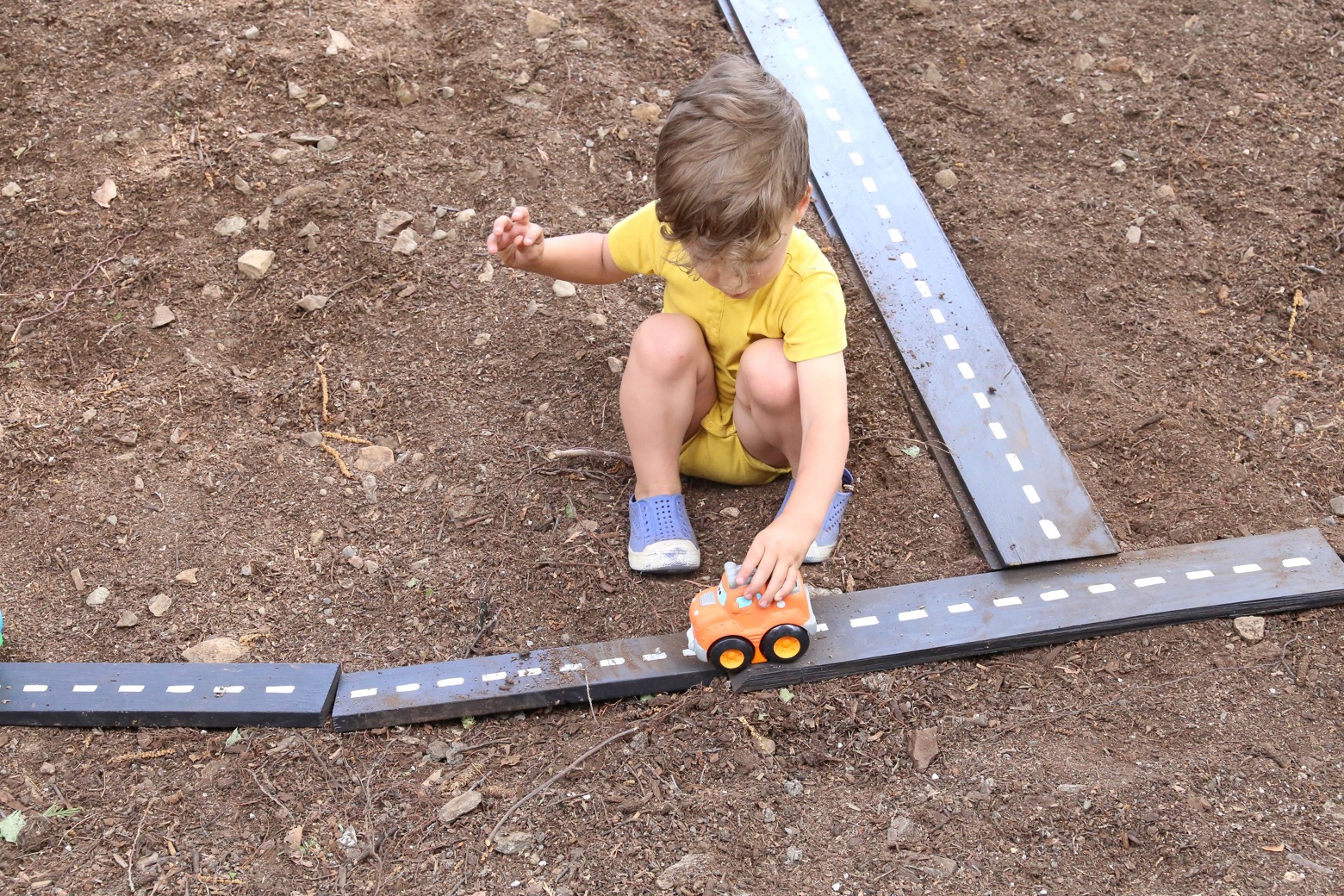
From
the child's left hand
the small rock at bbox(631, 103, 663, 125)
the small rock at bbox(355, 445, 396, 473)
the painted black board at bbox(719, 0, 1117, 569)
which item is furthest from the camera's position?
the small rock at bbox(631, 103, 663, 125)

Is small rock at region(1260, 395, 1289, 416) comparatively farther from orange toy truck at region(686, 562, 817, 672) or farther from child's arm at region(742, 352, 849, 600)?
orange toy truck at region(686, 562, 817, 672)

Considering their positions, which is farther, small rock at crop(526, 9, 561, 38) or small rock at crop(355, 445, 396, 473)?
small rock at crop(526, 9, 561, 38)

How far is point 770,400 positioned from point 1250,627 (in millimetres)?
1108

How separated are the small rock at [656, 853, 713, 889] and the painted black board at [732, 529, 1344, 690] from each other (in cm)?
36

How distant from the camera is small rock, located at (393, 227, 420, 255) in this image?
2.94 m

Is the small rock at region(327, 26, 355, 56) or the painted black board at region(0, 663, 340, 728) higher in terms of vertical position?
the small rock at region(327, 26, 355, 56)

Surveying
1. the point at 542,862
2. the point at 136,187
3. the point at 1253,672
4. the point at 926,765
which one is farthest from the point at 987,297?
the point at 136,187

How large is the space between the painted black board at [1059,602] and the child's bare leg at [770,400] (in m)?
0.36

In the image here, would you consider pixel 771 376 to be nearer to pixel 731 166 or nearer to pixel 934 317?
pixel 731 166

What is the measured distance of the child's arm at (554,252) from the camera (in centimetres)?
216

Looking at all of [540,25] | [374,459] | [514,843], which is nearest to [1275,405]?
[514,843]

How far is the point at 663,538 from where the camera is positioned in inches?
90.6

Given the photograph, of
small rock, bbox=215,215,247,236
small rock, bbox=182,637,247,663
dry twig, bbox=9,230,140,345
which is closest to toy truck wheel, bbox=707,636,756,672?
small rock, bbox=182,637,247,663

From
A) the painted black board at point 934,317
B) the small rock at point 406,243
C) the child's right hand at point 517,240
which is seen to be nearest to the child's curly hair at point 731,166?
the child's right hand at point 517,240
